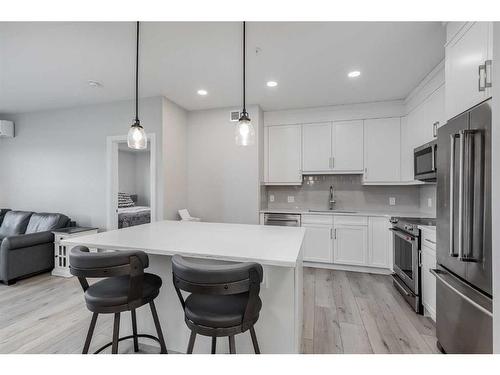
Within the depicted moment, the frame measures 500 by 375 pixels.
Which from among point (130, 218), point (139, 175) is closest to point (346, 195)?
point (130, 218)

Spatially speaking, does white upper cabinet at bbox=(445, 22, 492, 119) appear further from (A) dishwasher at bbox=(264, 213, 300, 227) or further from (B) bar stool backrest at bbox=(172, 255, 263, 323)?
(A) dishwasher at bbox=(264, 213, 300, 227)

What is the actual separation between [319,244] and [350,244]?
46cm

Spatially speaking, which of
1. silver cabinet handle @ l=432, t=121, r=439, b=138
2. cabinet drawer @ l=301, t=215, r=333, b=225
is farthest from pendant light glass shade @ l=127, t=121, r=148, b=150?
silver cabinet handle @ l=432, t=121, r=439, b=138

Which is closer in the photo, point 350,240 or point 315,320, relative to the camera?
point 315,320

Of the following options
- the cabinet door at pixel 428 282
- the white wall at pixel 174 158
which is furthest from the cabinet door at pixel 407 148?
the white wall at pixel 174 158

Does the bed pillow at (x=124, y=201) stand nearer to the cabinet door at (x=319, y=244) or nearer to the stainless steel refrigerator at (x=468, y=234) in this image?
the cabinet door at (x=319, y=244)

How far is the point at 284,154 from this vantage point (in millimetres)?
4258

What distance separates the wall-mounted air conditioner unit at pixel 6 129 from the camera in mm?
4404

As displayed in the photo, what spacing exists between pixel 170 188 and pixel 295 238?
8.65 ft

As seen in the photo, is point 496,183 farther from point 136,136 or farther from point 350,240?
point 350,240

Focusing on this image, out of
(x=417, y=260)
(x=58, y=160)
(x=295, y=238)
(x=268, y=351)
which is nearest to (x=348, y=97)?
(x=417, y=260)

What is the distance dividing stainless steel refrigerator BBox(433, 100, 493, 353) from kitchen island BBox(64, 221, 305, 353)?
3.35 feet

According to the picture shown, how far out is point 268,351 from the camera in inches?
62.1

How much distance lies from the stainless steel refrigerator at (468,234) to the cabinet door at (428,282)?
53 centimetres
